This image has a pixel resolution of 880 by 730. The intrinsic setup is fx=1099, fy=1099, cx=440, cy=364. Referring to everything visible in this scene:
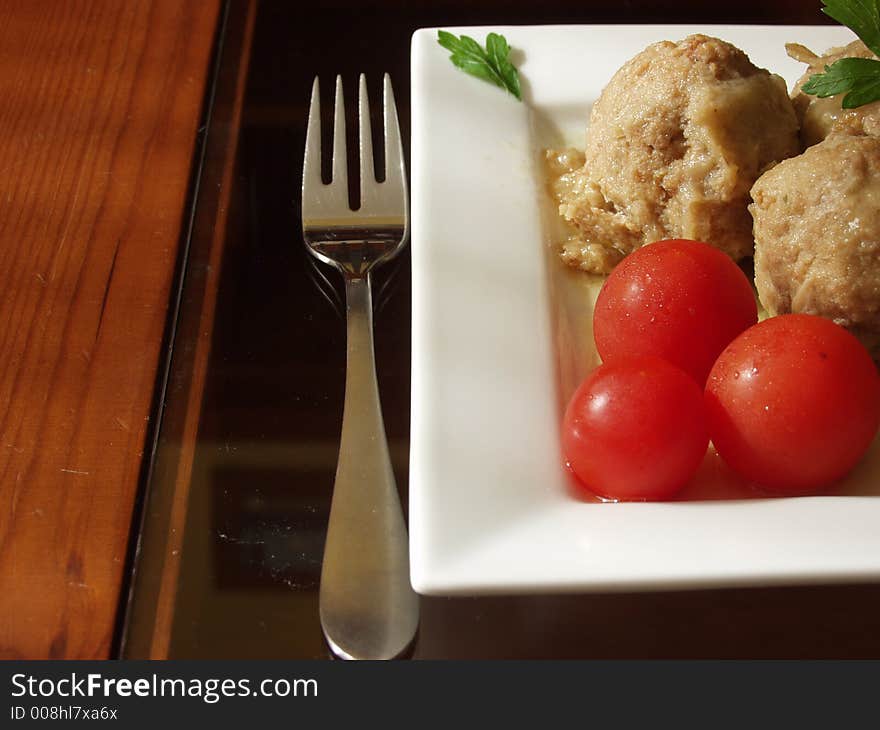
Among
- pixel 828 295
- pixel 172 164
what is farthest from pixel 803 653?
pixel 172 164

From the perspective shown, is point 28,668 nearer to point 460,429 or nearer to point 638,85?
point 460,429

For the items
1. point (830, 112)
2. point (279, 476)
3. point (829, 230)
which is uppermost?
point (830, 112)

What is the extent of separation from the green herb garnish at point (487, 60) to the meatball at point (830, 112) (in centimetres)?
53

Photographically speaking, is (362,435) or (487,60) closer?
(362,435)

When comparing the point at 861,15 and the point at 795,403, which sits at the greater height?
the point at 861,15

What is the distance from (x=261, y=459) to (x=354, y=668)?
45 cm

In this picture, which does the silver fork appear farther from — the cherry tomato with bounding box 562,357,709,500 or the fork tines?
the cherry tomato with bounding box 562,357,709,500

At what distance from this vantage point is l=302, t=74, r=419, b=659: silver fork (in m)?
1.43

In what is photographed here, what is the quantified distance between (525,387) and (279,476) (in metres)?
0.41

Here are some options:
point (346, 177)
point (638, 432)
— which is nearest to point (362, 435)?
point (638, 432)

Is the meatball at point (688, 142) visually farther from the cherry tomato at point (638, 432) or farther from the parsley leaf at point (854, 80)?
the cherry tomato at point (638, 432)

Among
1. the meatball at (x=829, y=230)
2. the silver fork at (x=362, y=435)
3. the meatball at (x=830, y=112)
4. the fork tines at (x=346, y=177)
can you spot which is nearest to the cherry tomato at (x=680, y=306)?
the meatball at (x=829, y=230)

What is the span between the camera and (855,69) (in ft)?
5.60

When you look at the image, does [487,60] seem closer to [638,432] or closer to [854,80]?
[854,80]
